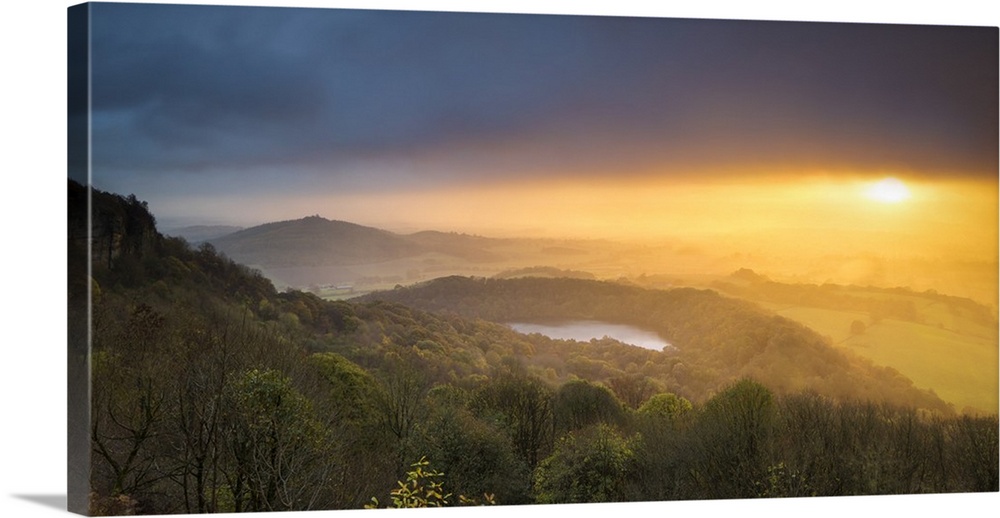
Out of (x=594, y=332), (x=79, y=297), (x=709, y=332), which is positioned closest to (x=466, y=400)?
(x=594, y=332)

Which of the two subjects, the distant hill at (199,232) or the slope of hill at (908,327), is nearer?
the distant hill at (199,232)

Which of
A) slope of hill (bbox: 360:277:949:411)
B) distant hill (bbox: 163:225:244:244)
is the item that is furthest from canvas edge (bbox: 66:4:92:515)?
slope of hill (bbox: 360:277:949:411)

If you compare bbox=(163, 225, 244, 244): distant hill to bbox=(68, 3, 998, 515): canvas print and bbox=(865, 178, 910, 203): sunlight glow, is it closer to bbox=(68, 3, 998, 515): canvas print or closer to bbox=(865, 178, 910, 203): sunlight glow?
bbox=(68, 3, 998, 515): canvas print

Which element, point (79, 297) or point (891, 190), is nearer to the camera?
point (79, 297)

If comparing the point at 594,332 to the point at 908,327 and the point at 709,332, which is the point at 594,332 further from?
the point at 908,327

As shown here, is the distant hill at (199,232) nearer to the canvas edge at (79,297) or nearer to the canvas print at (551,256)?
the canvas print at (551,256)

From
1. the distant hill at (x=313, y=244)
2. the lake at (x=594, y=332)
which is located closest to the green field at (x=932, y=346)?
the lake at (x=594, y=332)

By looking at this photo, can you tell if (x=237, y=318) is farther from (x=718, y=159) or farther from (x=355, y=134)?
(x=718, y=159)
